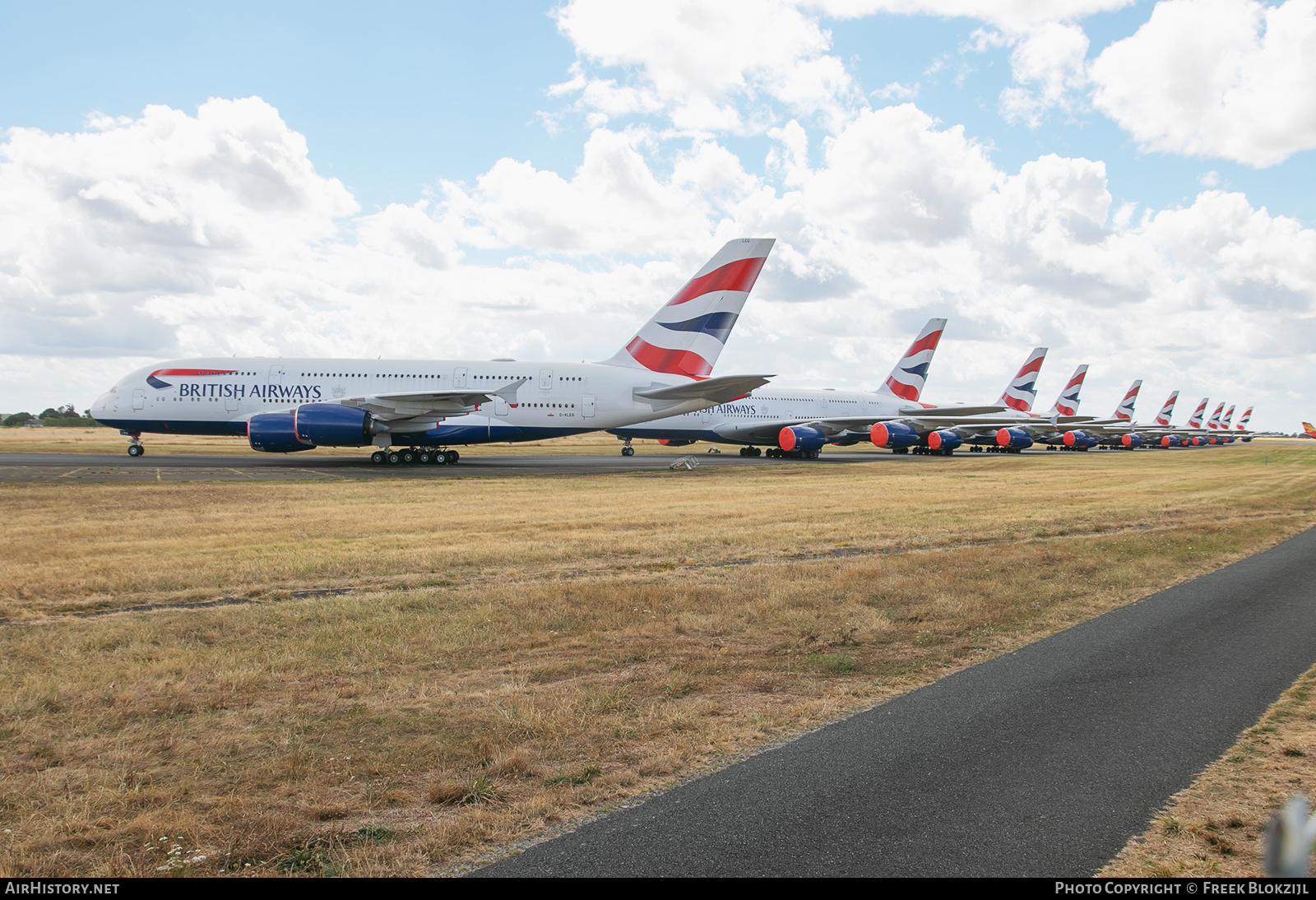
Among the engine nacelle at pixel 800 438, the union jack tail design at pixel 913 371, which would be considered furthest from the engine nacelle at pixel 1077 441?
the engine nacelle at pixel 800 438

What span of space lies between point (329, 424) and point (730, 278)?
52.0ft

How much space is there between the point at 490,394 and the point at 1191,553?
21.5 meters

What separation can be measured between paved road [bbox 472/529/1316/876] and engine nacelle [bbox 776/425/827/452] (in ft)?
108

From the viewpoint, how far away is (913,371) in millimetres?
54062

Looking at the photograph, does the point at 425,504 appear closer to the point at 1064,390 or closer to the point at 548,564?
the point at 548,564

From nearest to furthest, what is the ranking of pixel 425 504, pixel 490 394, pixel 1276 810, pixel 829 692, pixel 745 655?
pixel 1276 810 → pixel 829 692 → pixel 745 655 → pixel 425 504 → pixel 490 394

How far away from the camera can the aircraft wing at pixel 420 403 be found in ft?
95.1

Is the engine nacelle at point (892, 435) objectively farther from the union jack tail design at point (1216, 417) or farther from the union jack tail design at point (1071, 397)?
the union jack tail design at point (1216, 417)

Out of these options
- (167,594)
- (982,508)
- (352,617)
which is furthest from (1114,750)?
(982,508)

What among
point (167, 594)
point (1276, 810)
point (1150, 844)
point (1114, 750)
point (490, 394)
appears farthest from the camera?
point (490, 394)

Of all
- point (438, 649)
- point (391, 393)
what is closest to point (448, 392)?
point (391, 393)

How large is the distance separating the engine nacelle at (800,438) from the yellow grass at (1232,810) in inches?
1371

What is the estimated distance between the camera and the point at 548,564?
11.3 metres

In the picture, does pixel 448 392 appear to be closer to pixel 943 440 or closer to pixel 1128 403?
pixel 943 440
